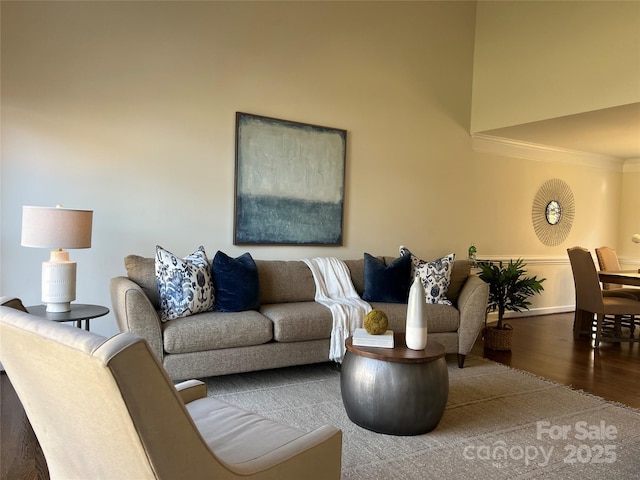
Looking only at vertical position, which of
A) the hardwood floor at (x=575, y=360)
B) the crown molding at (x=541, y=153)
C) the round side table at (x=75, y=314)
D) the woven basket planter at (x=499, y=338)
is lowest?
the hardwood floor at (x=575, y=360)

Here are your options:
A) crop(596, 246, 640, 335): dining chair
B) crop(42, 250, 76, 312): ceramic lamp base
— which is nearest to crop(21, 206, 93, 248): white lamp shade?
crop(42, 250, 76, 312): ceramic lamp base

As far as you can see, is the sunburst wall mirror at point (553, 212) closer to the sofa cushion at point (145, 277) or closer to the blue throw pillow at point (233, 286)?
the blue throw pillow at point (233, 286)

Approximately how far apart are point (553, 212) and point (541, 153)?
2.67 ft

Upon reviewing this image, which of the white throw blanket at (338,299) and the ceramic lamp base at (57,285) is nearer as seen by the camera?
the ceramic lamp base at (57,285)

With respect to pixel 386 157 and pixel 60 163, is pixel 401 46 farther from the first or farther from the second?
pixel 60 163

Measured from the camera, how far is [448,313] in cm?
379

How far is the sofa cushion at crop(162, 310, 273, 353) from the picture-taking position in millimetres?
2939

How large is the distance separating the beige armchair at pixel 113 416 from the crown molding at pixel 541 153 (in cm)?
499

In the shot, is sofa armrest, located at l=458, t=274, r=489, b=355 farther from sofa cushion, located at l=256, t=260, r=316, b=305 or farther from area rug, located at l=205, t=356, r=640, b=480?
sofa cushion, located at l=256, t=260, r=316, b=305

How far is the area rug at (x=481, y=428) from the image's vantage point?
2176 mm

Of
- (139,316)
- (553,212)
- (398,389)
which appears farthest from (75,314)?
(553,212)

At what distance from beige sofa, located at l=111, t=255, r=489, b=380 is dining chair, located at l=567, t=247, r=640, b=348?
60.5 inches

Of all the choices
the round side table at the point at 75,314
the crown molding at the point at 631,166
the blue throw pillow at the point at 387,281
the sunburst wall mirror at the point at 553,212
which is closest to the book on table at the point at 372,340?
the blue throw pillow at the point at 387,281

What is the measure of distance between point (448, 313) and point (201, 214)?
217 cm
